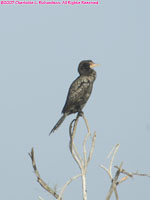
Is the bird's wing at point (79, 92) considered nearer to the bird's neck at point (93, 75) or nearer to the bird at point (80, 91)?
the bird at point (80, 91)

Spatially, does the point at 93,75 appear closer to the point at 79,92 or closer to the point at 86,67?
the point at 86,67

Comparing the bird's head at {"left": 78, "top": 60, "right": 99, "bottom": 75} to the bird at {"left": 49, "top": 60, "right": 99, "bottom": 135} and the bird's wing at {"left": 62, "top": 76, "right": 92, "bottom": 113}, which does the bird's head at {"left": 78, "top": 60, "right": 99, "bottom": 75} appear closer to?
the bird at {"left": 49, "top": 60, "right": 99, "bottom": 135}

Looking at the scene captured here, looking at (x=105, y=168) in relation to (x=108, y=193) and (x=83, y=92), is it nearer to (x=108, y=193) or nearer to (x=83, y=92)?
(x=108, y=193)

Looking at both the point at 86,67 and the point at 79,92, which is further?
the point at 86,67

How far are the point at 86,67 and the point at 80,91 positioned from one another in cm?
55

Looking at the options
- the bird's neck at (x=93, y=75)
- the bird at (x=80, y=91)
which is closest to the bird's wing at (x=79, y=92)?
the bird at (x=80, y=91)

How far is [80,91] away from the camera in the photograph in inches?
376

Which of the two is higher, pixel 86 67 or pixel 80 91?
pixel 86 67

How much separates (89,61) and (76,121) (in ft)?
8.06

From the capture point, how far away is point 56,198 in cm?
618

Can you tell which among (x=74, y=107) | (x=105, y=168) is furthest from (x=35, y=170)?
(x=74, y=107)

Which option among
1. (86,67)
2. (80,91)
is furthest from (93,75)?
(80,91)

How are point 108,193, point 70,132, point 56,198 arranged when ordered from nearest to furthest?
Answer: 1. point 108,193
2. point 56,198
3. point 70,132

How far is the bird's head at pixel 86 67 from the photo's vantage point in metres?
9.78
